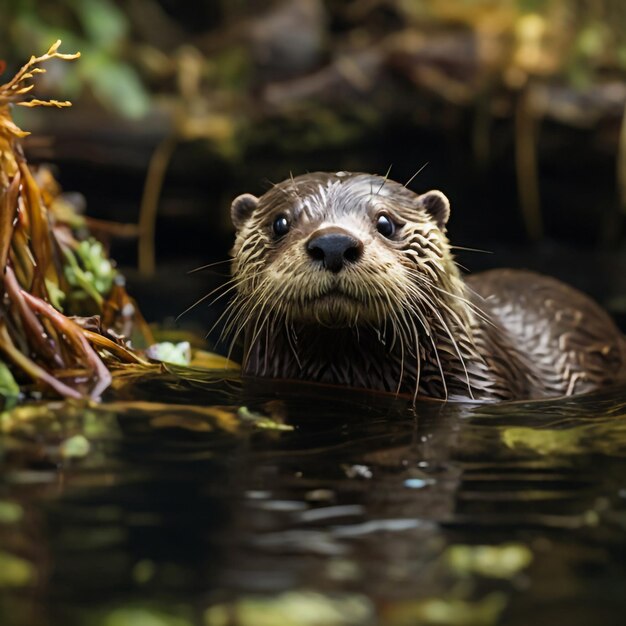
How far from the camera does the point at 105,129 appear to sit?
26.7 feet

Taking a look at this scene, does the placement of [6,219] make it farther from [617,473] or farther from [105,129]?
[105,129]

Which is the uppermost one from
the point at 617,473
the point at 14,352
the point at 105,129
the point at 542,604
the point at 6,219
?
the point at 105,129

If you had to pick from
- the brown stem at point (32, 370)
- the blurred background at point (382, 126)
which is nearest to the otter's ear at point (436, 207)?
the brown stem at point (32, 370)

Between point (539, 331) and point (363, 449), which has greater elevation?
point (539, 331)

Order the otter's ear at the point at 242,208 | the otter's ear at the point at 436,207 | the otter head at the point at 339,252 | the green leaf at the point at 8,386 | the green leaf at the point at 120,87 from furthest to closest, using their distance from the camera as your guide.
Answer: the green leaf at the point at 120,87
the otter's ear at the point at 242,208
the otter's ear at the point at 436,207
the otter head at the point at 339,252
the green leaf at the point at 8,386

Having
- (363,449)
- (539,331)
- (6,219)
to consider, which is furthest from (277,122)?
(363,449)

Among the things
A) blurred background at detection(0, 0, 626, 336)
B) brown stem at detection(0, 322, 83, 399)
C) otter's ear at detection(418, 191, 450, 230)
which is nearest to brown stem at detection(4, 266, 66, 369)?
brown stem at detection(0, 322, 83, 399)

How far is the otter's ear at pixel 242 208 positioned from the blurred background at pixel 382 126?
11.7 feet

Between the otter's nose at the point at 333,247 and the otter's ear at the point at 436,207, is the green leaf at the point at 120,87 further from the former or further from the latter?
the otter's nose at the point at 333,247

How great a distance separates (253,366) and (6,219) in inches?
40.0

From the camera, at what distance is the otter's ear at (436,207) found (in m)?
3.81

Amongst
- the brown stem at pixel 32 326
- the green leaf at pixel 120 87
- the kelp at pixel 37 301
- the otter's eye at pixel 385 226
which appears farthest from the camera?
the green leaf at pixel 120 87

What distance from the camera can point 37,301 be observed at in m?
3.15

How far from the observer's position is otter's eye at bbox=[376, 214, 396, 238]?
357cm
